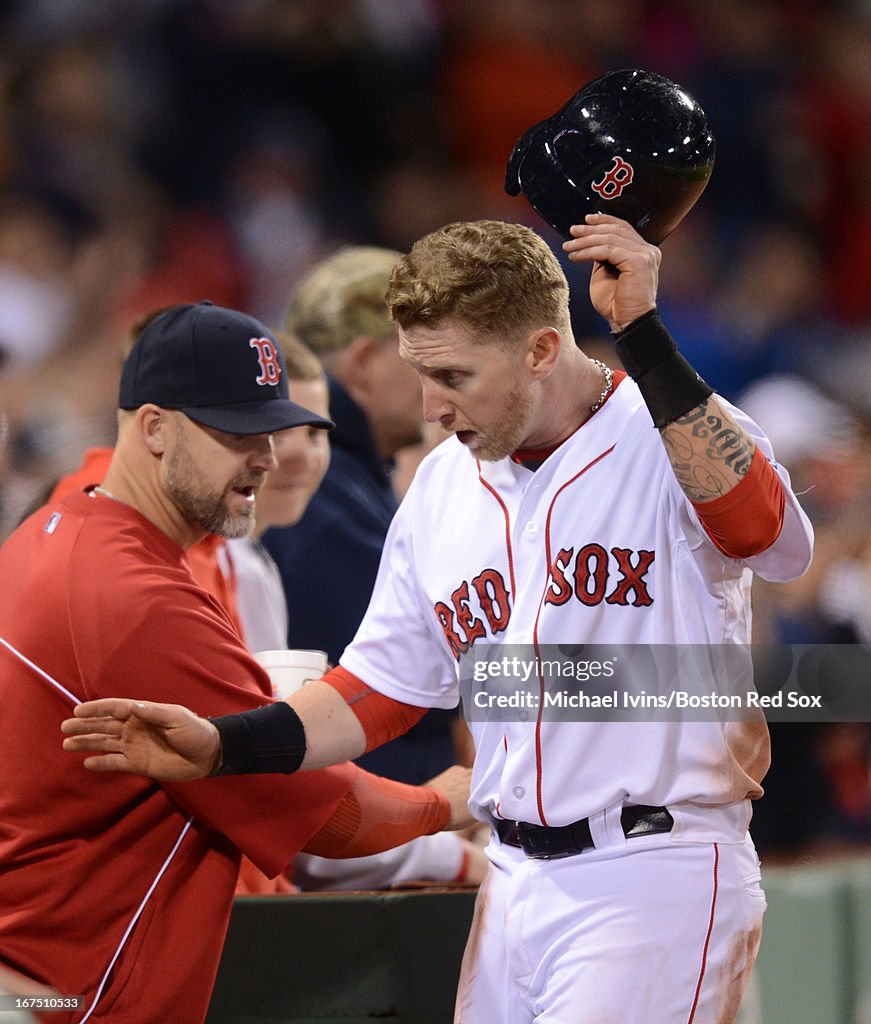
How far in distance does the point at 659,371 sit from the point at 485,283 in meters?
0.35

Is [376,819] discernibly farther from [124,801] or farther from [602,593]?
[602,593]

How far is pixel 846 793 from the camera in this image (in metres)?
4.28

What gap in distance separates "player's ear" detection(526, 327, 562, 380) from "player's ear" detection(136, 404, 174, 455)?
0.74 meters

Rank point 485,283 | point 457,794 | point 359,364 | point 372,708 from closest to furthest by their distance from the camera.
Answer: point 485,283
point 372,708
point 457,794
point 359,364

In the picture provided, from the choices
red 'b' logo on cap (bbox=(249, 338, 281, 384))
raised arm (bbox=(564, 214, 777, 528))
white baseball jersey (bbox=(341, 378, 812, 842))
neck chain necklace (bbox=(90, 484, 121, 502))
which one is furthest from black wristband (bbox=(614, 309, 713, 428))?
neck chain necklace (bbox=(90, 484, 121, 502))

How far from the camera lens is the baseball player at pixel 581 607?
2.03 metres

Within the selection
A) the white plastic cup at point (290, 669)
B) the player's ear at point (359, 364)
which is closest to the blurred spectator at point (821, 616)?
the player's ear at point (359, 364)

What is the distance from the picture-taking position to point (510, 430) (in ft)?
7.32

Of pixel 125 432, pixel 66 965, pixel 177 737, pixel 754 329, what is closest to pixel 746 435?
pixel 177 737

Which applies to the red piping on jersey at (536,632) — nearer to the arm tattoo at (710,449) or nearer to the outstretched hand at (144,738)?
the arm tattoo at (710,449)

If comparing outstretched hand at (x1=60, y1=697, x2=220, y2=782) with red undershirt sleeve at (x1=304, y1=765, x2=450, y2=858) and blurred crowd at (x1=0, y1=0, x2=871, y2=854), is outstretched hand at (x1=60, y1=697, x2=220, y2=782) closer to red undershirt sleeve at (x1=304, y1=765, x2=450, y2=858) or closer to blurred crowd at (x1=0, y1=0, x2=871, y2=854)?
red undershirt sleeve at (x1=304, y1=765, x2=450, y2=858)

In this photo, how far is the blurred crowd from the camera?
5.22 m

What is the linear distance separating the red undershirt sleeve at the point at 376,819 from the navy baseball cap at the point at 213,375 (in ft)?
2.24

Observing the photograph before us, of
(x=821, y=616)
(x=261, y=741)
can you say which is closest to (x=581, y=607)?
(x=261, y=741)
